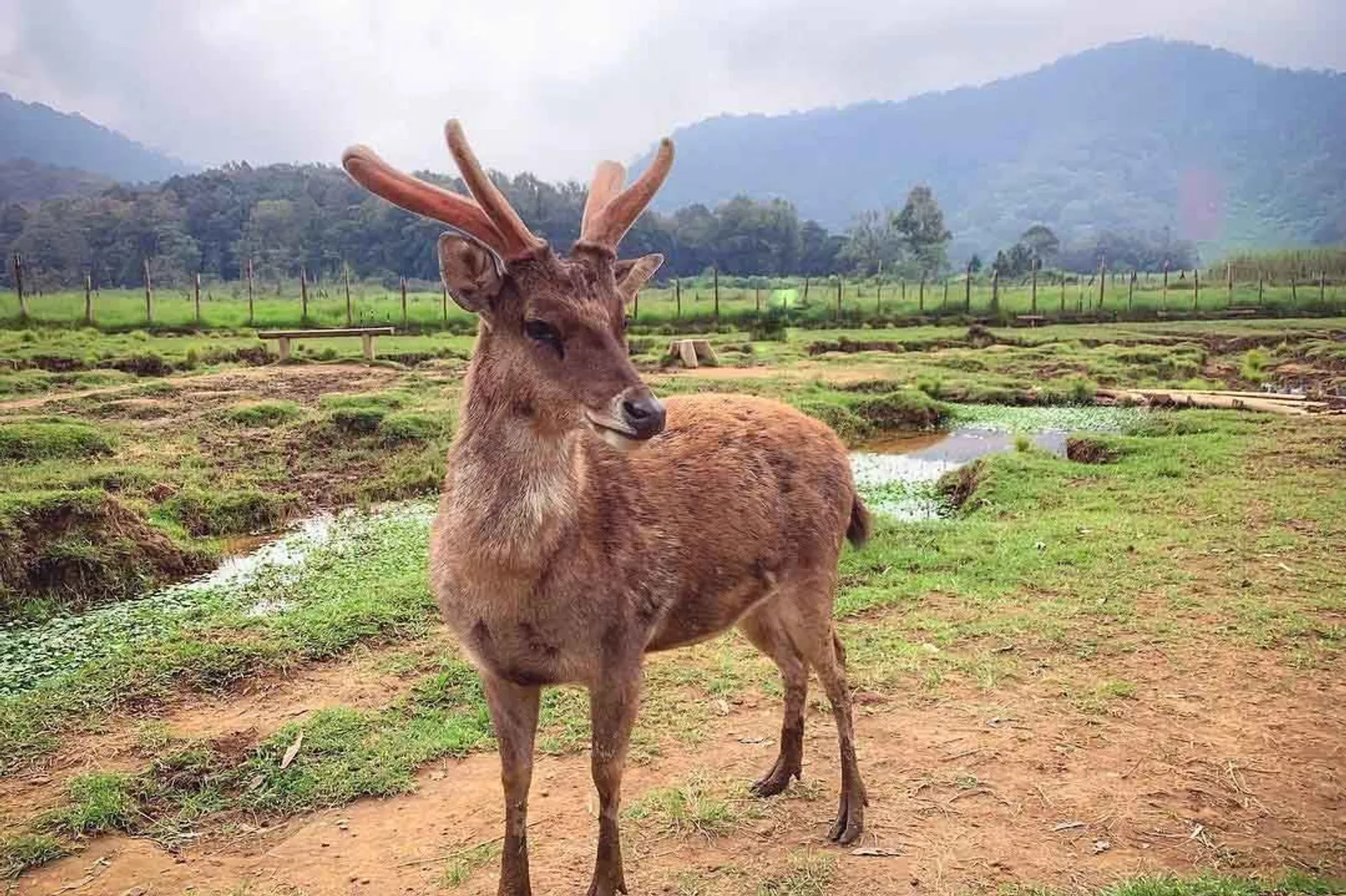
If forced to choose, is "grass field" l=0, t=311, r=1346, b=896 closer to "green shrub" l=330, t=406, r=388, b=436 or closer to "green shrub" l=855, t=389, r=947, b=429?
"green shrub" l=330, t=406, r=388, b=436

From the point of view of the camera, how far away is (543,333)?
11.9ft

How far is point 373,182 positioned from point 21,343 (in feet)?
76.1

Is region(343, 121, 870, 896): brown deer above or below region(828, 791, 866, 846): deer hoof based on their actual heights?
above

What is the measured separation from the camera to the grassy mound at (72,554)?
755 cm

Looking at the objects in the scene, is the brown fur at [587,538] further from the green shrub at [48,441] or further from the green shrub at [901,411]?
the green shrub at [901,411]

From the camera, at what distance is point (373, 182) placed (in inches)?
143

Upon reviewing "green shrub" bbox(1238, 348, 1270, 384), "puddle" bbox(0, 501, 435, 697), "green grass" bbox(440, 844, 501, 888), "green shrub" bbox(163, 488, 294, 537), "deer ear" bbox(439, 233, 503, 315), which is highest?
"deer ear" bbox(439, 233, 503, 315)

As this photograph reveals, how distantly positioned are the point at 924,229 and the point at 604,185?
88.5 m

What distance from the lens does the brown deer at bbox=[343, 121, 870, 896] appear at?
3613 millimetres

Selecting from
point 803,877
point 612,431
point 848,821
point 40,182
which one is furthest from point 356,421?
point 40,182

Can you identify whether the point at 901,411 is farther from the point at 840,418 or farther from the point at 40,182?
the point at 40,182

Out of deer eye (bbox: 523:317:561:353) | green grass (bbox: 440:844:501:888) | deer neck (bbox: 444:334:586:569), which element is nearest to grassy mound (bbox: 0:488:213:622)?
green grass (bbox: 440:844:501:888)

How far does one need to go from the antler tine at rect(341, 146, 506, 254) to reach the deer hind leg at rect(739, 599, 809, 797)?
247 cm

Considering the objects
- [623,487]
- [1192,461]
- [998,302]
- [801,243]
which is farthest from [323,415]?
[801,243]
